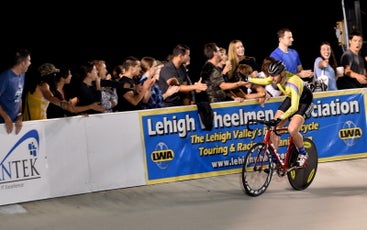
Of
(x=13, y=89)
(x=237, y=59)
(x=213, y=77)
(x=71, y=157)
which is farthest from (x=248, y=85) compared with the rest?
(x=13, y=89)

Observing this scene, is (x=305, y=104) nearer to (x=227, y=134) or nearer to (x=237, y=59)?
(x=227, y=134)

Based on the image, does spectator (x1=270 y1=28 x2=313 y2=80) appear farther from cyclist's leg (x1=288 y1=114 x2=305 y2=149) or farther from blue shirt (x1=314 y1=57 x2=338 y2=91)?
cyclist's leg (x1=288 y1=114 x2=305 y2=149)

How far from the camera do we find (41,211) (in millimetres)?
10062

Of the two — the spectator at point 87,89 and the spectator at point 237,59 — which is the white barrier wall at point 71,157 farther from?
the spectator at point 237,59

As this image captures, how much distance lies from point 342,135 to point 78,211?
497 centimetres

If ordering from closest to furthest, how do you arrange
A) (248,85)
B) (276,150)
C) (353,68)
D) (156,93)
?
1. (276,150)
2. (156,93)
3. (248,85)
4. (353,68)

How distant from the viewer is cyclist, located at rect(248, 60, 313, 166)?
10.6 metres

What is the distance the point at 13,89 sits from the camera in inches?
406

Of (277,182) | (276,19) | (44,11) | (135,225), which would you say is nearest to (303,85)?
(277,182)

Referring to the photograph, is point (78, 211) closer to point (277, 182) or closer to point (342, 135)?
point (277, 182)

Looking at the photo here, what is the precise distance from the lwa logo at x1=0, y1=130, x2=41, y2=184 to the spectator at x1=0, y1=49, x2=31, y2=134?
7.5 inches

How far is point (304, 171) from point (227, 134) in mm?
1419

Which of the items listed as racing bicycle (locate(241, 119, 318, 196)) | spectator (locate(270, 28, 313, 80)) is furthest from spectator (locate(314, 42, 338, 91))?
racing bicycle (locate(241, 119, 318, 196))

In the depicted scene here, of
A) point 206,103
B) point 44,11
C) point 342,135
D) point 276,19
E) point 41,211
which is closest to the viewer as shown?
point 41,211
